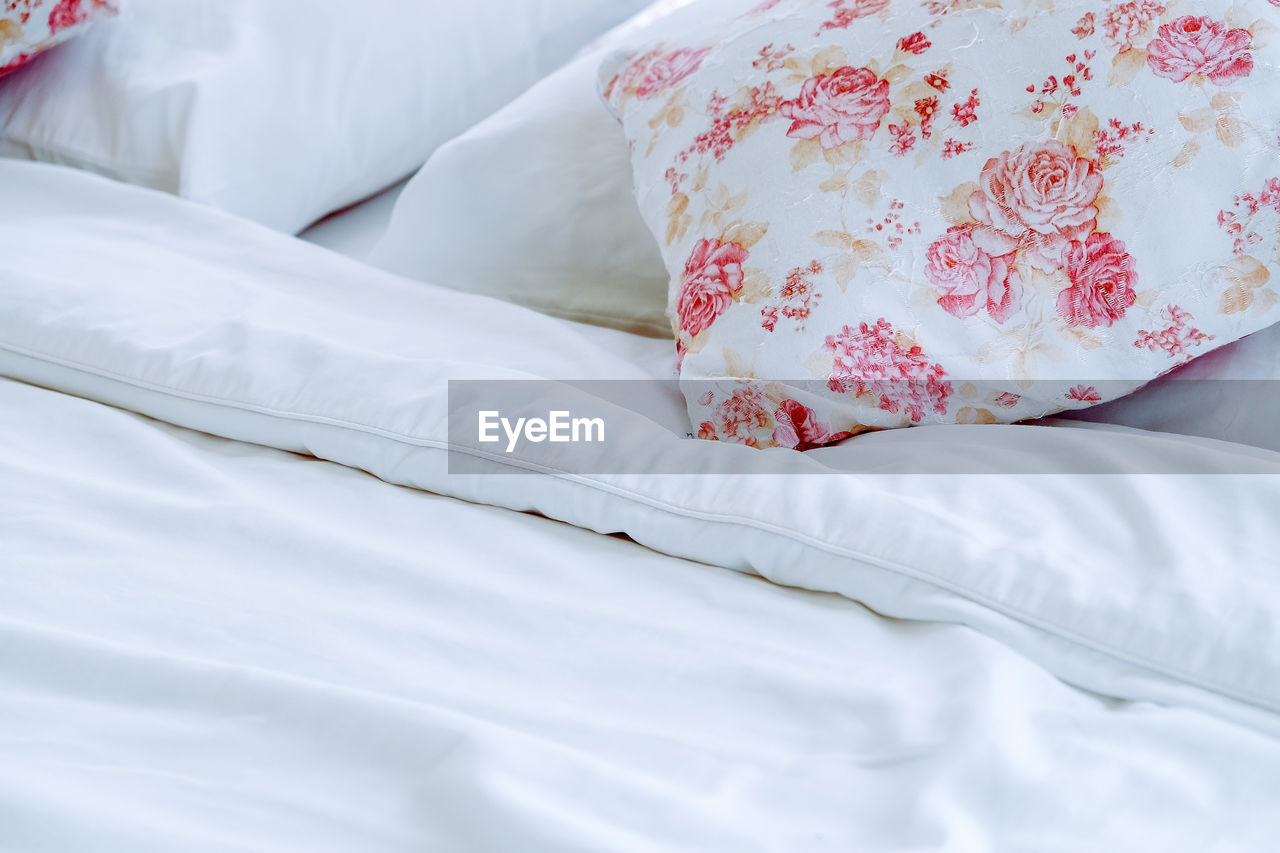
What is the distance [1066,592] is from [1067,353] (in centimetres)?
25

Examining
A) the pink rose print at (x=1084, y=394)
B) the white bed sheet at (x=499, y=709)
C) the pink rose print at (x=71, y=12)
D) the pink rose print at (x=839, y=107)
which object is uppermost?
the pink rose print at (x=71, y=12)

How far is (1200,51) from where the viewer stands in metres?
0.78

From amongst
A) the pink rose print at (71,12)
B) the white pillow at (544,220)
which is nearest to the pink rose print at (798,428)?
the white pillow at (544,220)

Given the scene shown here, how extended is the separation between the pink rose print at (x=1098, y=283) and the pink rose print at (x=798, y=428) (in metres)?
0.19

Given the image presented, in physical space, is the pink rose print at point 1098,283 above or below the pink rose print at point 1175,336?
above

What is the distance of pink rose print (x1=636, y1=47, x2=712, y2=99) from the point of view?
0.94 meters

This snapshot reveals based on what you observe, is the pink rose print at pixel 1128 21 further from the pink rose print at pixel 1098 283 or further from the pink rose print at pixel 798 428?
the pink rose print at pixel 798 428

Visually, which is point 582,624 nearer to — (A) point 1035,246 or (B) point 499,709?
(B) point 499,709

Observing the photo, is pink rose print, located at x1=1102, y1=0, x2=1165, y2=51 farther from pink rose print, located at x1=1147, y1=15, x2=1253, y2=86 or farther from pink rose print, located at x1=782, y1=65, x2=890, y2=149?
pink rose print, located at x1=782, y1=65, x2=890, y2=149

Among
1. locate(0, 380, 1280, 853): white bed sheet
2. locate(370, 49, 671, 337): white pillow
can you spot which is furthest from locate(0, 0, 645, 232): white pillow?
locate(0, 380, 1280, 853): white bed sheet

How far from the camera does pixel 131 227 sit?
108cm

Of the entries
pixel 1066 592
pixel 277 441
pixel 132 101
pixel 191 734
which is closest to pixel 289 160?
pixel 132 101

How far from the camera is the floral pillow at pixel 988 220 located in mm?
774

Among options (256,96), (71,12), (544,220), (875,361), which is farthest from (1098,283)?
(71,12)
